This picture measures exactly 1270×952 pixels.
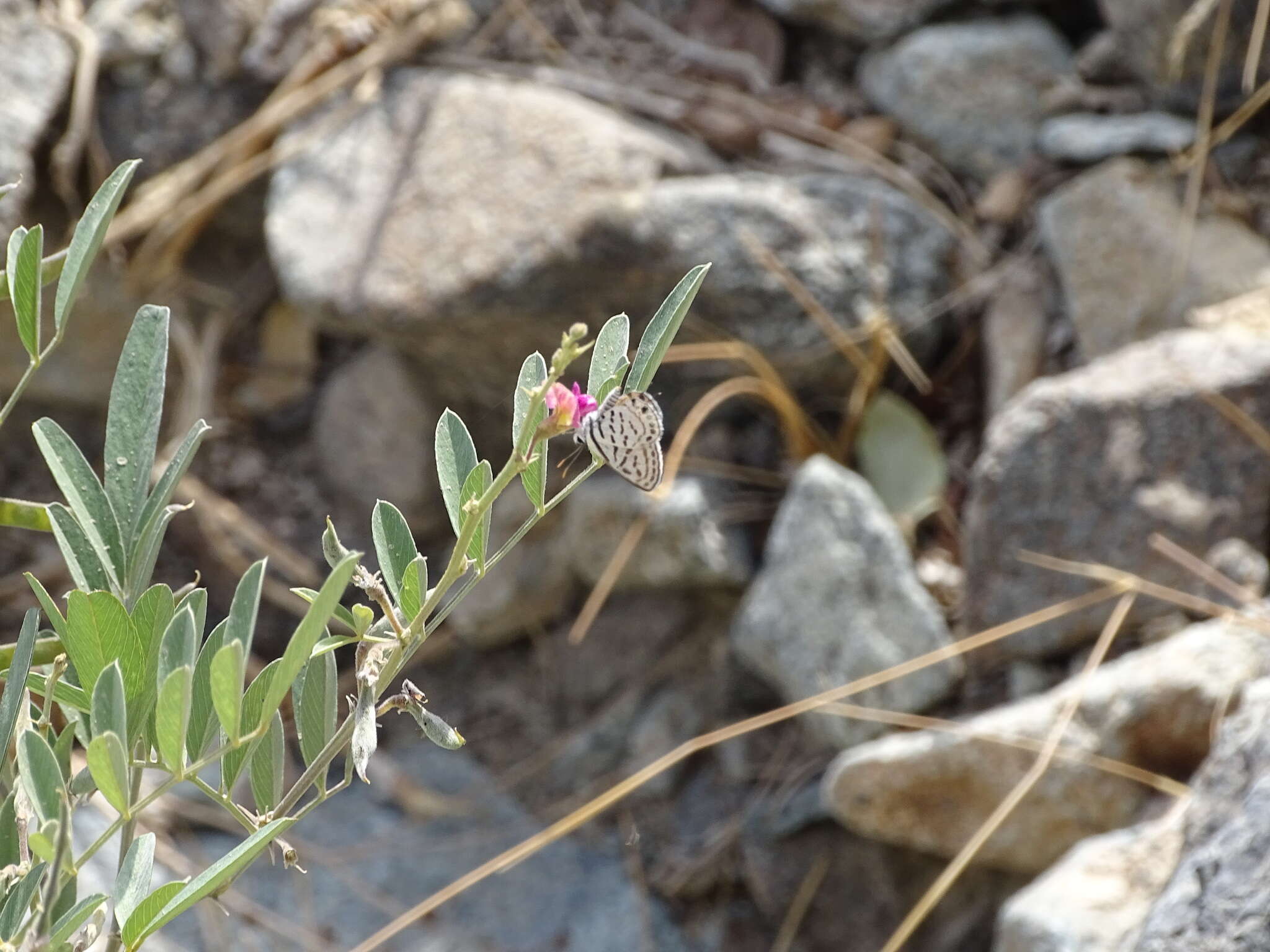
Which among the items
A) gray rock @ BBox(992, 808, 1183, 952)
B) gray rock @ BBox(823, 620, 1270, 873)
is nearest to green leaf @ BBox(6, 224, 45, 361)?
gray rock @ BBox(992, 808, 1183, 952)

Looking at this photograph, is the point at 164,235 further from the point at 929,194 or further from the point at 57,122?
the point at 929,194

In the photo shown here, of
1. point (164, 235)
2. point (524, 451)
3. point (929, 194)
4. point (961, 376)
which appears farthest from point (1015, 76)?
point (524, 451)

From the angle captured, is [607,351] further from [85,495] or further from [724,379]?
[724,379]

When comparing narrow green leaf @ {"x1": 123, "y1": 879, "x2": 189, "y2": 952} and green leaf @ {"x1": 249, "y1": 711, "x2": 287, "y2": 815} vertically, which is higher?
narrow green leaf @ {"x1": 123, "y1": 879, "x2": 189, "y2": 952}

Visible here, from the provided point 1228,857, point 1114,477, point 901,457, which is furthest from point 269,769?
point 901,457

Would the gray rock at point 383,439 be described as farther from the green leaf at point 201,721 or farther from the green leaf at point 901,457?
the green leaf at point 201,721

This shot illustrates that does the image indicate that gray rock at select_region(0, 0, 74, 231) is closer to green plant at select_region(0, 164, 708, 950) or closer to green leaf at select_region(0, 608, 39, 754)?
green plant at select_region(0, 164, 708, 950)
